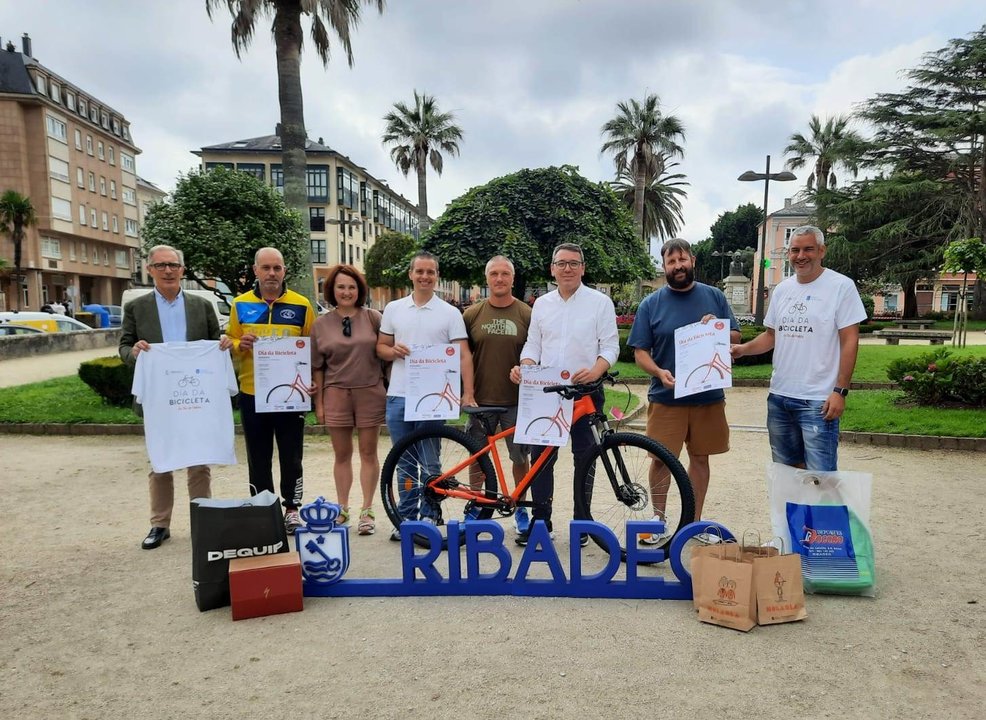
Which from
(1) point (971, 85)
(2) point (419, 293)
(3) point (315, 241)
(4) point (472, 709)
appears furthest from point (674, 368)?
(3) point (315, 241)

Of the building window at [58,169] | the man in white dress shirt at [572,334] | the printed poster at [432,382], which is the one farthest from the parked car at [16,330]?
the building window at [58,169]

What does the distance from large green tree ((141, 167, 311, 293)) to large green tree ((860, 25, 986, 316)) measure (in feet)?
107

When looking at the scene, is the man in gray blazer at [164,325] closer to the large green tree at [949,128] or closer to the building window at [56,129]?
the large green tree at [949,128]

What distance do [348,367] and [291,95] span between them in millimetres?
11040

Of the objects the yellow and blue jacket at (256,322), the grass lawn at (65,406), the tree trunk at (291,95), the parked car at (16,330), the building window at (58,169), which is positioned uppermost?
the building window at (58,169)

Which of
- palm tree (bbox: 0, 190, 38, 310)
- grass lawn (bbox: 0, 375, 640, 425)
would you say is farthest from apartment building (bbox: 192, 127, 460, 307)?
grass lawn (bbox: 0, 375, 640, 425)

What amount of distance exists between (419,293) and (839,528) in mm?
2914

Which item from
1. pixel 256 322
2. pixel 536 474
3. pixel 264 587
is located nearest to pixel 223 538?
pixel 264 587

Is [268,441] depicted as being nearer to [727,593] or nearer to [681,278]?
[681,278]

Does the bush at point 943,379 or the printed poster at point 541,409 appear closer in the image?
the printed poster at point 541,409

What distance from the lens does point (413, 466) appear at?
4.44 metres

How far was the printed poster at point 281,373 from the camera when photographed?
4.44m

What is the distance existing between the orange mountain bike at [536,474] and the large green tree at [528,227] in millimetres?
15173

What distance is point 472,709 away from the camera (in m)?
2.61
